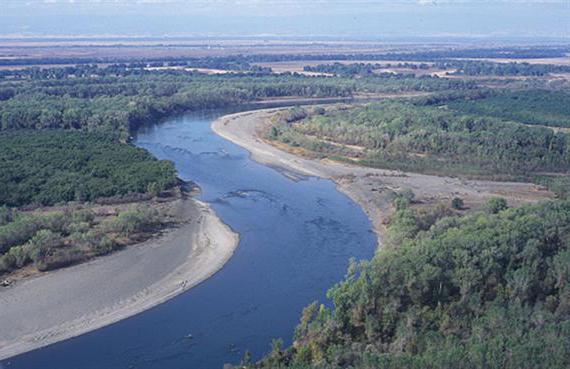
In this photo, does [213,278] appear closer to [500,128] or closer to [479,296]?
[479,296]

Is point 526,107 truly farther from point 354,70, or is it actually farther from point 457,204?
point 354,70

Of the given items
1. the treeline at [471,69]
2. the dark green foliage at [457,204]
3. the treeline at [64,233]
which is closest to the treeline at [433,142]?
the dark green foliage at [457,204]

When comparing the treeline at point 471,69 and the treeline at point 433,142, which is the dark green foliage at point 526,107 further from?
Answer: the treeline at point 471,69

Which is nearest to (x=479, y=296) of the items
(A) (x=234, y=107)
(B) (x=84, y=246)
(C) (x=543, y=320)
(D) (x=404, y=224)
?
(C) (x=543, y=320)

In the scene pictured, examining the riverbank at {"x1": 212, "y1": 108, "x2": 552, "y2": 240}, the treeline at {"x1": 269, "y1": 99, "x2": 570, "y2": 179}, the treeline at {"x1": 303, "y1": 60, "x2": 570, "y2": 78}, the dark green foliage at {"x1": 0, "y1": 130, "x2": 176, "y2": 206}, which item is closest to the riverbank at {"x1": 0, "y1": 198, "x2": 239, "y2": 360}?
the dark green foliage at {"x1": 0, "y1": 130, "x2": 176, "y2": 206}

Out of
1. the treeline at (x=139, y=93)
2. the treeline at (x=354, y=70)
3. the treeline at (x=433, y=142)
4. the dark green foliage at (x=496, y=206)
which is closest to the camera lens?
the dark green foliage at (x=496, y=206)

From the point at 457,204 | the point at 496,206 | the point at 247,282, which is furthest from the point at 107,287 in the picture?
the point at 496,206
